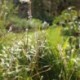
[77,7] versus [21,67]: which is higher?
[77,7]

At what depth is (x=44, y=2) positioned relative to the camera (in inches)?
385

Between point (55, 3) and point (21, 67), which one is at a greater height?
point (55, 3)

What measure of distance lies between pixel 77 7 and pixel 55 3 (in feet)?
2.46

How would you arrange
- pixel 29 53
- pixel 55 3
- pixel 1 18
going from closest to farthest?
pixel 29 53, pixel 1 18, pixel 55 3

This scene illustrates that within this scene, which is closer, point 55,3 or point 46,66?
→ point 46,66

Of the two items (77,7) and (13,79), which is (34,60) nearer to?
(13,79)

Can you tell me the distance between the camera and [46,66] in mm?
2627

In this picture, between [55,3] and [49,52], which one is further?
[55,3]

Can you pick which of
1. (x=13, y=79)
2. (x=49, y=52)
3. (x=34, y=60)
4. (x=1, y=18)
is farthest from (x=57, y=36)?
(x=1, y=18)

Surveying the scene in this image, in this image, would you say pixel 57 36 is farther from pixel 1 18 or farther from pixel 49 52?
pixel 1 18

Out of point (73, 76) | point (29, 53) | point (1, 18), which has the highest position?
point (1, 18)

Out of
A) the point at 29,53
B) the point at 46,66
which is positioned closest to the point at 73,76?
the point at 46,66

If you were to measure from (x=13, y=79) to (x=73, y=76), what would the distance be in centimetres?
49

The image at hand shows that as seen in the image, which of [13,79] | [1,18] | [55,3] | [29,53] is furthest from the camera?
[55,3]
